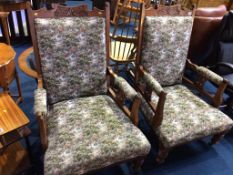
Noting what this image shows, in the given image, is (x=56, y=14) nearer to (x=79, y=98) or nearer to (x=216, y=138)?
(x=79, y=98)

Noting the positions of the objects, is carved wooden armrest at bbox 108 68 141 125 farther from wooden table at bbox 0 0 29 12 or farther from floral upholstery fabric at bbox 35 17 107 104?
wooden table at bbox 0 0 29 12

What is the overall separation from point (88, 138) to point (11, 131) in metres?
0.41

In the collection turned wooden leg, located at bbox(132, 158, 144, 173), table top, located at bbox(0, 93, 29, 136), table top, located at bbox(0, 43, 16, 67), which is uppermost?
table top, located at bbox(0, 43, 16, 67)

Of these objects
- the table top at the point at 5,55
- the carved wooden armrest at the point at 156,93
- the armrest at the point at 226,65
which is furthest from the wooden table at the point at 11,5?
the armrest at the point at 226,65

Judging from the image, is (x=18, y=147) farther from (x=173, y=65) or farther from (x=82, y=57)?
(x=173, y=65)

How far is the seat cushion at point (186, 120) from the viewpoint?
141 centimetres

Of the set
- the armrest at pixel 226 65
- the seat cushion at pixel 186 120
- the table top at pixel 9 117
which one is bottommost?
the seat cushion at pixel 186 120

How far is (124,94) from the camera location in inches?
55.6

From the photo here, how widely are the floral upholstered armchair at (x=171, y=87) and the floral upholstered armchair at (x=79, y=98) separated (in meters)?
0.20

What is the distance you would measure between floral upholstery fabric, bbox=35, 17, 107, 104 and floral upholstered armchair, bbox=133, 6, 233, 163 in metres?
0.34

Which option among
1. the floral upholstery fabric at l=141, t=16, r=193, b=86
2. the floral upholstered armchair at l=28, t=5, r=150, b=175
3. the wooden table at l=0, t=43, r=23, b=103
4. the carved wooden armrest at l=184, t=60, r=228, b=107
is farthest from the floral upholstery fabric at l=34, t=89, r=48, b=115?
the carved wooden armrest at l=184, t=60, r=228, b=107

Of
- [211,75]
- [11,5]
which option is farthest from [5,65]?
[211,75]

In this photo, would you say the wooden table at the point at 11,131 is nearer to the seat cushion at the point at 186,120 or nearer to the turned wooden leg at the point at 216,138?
the seat cushion at the point at 186,120

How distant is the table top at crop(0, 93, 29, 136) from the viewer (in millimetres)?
1169
